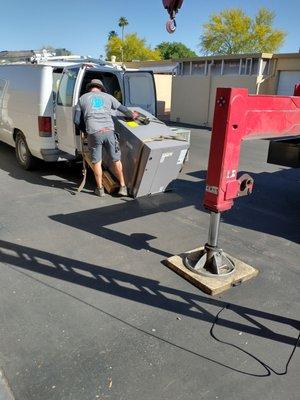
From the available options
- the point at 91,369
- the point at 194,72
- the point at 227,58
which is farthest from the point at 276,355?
the point at 194,72

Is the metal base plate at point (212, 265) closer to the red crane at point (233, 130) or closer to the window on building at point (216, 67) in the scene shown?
the red crane at point (233, 130)

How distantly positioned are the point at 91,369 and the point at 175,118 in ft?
67.5

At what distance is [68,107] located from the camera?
6660mm

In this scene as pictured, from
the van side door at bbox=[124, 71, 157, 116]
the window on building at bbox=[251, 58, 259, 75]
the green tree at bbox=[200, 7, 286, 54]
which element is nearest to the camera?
the van side door at bbox=[124, 71, 157, 116]

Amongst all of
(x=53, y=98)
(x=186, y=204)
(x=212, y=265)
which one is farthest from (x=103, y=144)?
(x=212, y=265)

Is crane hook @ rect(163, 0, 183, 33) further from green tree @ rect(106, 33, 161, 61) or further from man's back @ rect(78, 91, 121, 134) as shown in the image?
green tree @ rect(106, 33, 161, 61)

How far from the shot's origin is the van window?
261 inches

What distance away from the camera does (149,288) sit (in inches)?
145

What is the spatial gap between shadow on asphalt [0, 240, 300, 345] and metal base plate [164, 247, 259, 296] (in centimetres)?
14

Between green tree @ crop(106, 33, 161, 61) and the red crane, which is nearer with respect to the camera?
the red crane

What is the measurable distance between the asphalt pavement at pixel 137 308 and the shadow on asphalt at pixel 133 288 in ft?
0.03

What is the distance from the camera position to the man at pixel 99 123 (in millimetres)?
6016

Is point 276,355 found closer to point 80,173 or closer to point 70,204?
point 70,204

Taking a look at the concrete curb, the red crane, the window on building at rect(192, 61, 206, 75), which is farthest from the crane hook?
the window on building at rect(192, 61, 206, 75)
